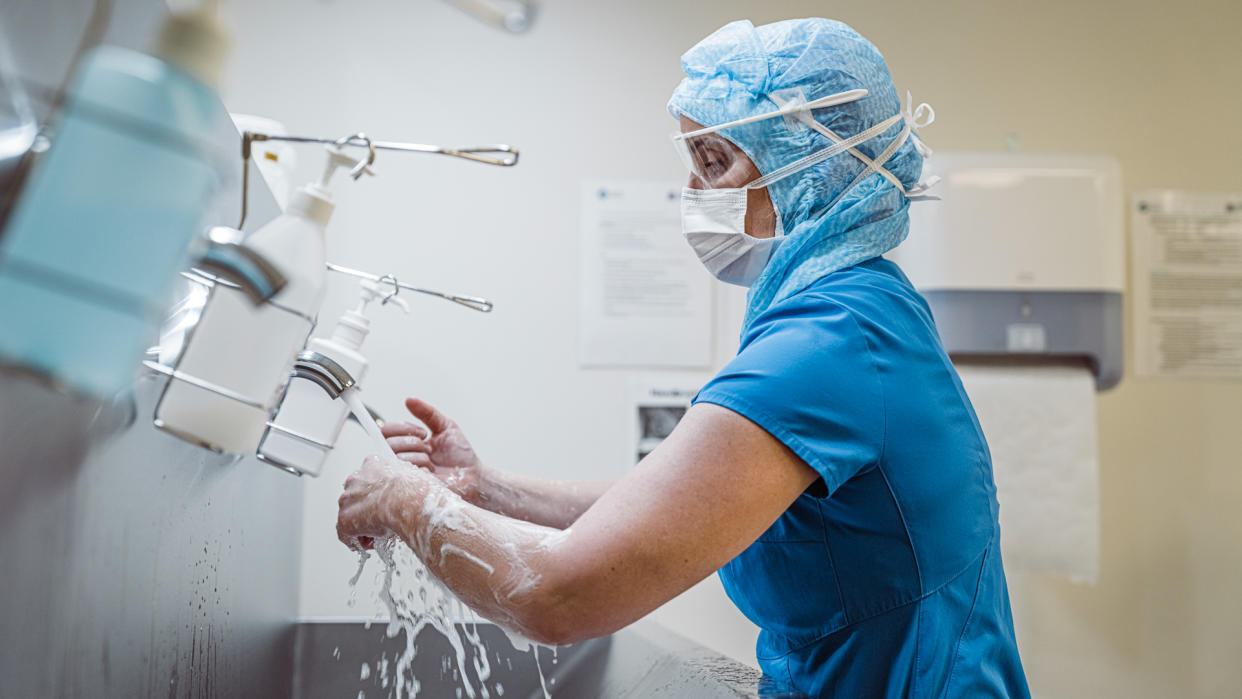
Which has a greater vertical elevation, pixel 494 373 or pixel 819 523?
pixel 494 373

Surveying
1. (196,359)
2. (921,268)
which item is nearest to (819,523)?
(196,359)

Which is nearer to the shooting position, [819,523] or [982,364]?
[819,523]

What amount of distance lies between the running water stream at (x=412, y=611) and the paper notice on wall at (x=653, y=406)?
578 mm

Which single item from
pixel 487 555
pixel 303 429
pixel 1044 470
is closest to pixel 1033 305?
pixel 1044 470

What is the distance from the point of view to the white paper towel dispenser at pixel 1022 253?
5.12ft

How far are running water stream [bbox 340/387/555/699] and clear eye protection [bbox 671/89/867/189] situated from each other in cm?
43

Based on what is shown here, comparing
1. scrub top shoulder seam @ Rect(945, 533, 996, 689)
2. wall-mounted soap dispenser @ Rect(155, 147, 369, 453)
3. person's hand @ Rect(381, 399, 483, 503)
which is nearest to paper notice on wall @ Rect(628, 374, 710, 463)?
person's hand @ Rect(381, 399, 483, 503)

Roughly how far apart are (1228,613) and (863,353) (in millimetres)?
1536

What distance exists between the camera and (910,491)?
731 millimetres

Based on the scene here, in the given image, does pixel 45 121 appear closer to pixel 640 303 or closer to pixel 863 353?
pixel 863 353

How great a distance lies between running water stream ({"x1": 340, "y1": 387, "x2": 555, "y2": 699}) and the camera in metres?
0.72

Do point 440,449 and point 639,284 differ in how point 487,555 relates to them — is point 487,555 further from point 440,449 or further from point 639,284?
point 639,284

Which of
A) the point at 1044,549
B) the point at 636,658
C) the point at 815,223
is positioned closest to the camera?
the point at 815,223

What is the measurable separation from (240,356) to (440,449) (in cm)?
65
